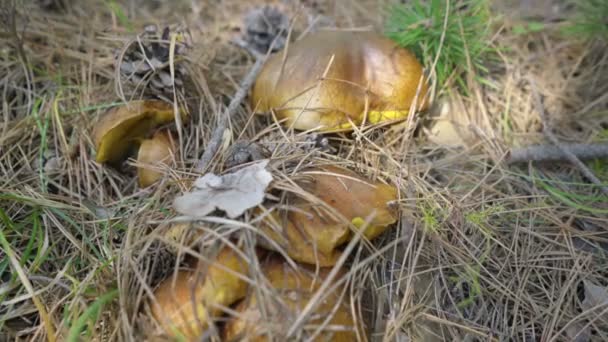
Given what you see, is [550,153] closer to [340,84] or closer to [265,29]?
[340,84]

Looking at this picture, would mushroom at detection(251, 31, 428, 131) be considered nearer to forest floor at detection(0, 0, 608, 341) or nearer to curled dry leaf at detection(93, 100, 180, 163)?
forest floor at detection(0, 0, 608, 341)

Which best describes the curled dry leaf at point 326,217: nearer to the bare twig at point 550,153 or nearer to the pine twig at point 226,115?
the pine twig at point 226,115

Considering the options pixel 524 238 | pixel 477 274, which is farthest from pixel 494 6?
pixel 477 274

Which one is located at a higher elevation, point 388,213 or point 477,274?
point 388,213

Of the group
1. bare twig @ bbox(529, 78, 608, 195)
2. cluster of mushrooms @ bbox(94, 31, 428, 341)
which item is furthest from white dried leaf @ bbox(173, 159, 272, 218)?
bare twig @ bbox(529, 78, 608, 195)

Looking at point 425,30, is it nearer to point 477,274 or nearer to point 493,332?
point 477,274

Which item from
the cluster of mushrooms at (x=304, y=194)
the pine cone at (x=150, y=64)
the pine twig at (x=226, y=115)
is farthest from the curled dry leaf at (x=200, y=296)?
the pine cone at (x=150, y=64)

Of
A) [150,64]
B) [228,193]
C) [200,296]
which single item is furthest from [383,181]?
[150,64]
